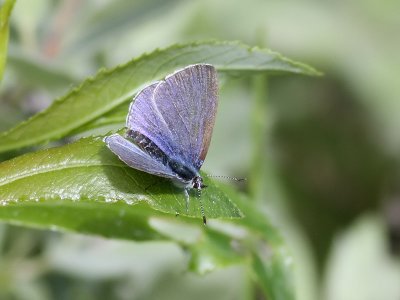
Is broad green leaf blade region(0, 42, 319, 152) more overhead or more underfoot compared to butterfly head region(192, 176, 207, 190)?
more overhead

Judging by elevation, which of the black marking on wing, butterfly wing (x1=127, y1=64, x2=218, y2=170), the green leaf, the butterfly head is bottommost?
the green leaf

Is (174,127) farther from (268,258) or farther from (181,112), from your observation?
(268,258)

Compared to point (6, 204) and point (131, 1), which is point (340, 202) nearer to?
point (131, 1)

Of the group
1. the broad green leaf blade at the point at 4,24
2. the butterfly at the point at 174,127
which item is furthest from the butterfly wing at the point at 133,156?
the broad green leaf blade at the point at 4,24

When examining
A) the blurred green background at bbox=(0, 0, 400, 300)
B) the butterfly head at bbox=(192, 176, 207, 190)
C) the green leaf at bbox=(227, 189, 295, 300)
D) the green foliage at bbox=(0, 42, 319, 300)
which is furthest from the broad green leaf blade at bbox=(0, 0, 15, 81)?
the blurred green background at bbox=(0, 0, 400, 300)

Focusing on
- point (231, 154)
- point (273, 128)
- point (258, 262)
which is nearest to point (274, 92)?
point (273, 128)

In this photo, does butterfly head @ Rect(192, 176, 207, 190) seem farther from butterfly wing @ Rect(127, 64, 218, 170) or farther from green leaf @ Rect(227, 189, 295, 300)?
green leaf @ Rect(227, 189, 295, 300)
